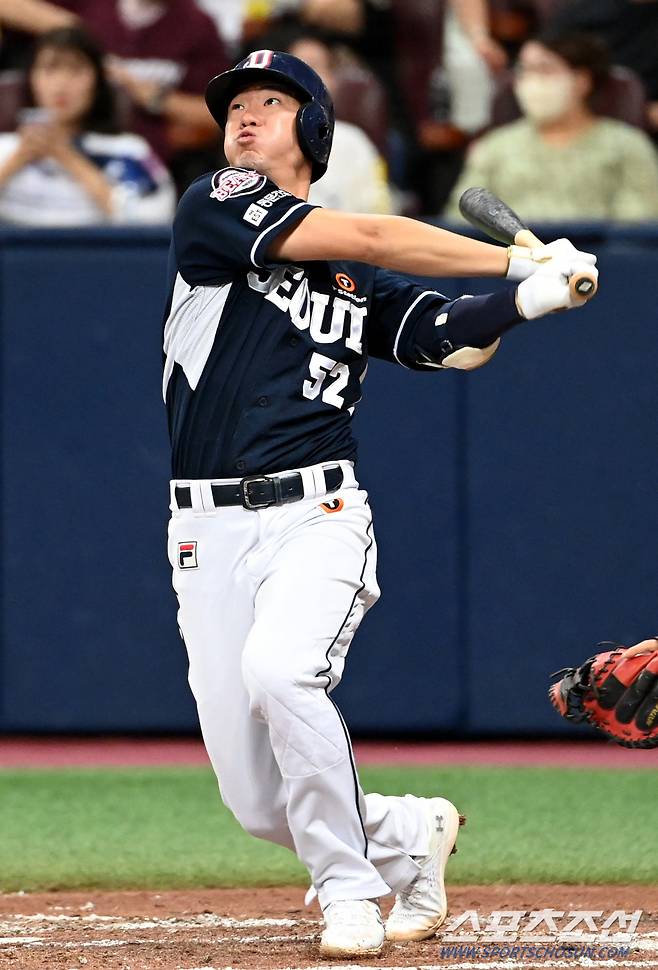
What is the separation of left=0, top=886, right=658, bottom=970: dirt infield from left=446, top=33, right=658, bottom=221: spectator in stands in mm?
3309

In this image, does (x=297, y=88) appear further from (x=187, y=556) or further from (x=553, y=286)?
(x=187, y=556)

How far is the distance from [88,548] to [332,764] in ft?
10.6

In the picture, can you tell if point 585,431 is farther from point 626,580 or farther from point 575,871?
point 575,871

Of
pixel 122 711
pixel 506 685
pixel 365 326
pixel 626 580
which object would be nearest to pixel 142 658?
pixel 122 711

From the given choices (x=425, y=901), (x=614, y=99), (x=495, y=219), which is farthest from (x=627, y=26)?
(x=425, y=901)

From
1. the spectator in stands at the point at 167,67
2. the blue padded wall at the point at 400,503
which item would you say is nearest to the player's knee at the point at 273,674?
the blue padded wall at the point at 400,503

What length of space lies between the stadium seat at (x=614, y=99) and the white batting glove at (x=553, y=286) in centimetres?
Answer: 413

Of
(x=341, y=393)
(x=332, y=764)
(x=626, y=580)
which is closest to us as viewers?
(x=332, y=764)

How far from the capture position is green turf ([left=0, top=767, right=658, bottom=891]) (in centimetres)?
451

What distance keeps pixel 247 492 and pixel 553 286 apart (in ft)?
2.63

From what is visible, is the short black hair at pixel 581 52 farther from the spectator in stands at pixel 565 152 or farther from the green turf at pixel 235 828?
the green turf at pixel 235 828

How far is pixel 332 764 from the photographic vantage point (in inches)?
130

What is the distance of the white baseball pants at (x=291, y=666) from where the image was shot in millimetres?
3303

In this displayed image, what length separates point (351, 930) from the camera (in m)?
3.31
